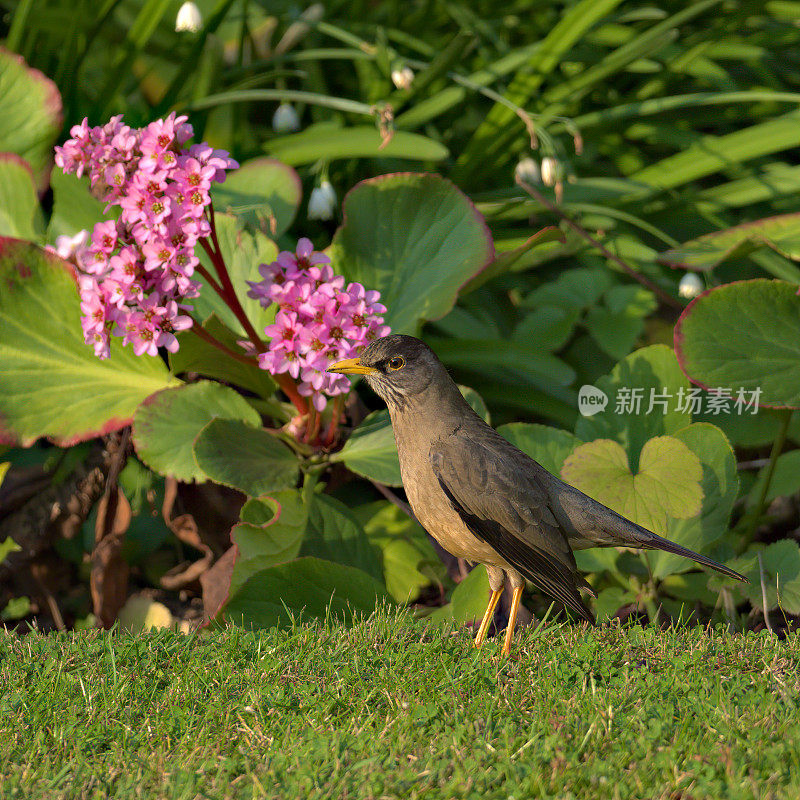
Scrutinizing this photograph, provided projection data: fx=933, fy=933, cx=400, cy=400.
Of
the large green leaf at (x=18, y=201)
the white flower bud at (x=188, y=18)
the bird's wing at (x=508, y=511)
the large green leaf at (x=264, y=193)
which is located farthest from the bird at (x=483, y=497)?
the white flower bud at (x=188, y=18)

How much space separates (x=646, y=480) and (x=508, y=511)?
0.55m

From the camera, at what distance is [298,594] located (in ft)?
9.62

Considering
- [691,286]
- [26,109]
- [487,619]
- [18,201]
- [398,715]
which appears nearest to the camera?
[398,715]

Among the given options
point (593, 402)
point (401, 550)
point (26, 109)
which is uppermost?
point (26, 109)

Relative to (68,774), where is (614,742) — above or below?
above

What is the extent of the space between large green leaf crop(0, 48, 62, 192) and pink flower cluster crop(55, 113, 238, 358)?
3.25ft

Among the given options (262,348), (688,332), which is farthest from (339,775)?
(688,332)

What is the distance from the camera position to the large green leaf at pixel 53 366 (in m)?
3.29

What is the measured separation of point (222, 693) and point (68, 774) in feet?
1.41

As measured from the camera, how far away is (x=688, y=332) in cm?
313

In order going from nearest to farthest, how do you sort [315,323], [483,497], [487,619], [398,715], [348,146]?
[398,715] < [483,497] < [487,619] < [315,323] < [348,146]

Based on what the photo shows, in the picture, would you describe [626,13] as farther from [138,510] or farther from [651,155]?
[138,510]

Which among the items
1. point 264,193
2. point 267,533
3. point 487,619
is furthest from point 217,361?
point 487,619

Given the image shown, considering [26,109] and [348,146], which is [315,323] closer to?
[348,146]
